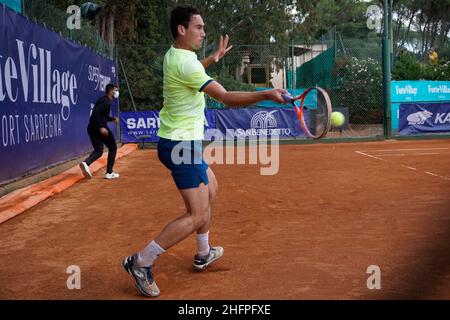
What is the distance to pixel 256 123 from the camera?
17.4 metres

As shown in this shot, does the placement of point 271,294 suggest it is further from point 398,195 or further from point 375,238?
point 398,195

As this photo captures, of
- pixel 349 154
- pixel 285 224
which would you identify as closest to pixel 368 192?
pixel 285 224

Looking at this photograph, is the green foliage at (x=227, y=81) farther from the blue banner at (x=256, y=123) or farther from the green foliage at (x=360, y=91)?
the blue banner at (x=256, y=123)

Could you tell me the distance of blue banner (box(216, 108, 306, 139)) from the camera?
17.3 metres

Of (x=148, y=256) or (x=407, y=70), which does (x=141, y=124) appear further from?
(x=407, y=70)

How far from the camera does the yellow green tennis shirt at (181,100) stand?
3512mm

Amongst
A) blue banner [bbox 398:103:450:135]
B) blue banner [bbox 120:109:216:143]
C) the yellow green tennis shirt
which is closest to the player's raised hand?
the yellow green tennis shirt

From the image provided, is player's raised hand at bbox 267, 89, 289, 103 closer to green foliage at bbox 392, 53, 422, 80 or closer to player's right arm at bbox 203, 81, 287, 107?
player's right arm at bbox 203, 81, 287, 107

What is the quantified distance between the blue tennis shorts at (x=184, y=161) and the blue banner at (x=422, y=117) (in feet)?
51.7

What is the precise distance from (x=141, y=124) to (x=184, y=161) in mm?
13894

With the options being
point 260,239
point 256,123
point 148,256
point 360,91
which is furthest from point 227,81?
point 148,256

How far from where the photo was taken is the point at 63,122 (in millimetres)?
10820

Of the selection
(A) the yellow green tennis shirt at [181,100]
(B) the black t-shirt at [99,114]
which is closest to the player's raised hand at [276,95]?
(A) the yellow green tennis shirt at [181,100]
